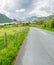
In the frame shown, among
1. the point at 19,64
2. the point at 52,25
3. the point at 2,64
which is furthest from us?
the point at 52,25

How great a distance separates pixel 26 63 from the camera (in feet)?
33.3

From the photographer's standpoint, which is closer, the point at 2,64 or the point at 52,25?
the point at 2,64

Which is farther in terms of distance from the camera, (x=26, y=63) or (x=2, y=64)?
(x=26, y=63)

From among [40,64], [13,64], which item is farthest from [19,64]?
[40,64]

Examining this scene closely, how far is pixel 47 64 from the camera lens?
9.59 metres

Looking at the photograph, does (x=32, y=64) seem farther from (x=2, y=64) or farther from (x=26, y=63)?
(x=2, y=64)

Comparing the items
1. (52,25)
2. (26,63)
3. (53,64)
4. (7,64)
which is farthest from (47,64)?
(52,25)

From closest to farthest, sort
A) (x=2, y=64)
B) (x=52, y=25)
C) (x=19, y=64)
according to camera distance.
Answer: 1. (x=2, y=64)
2. (x=19, y=64)
3. (x=52, y=25)

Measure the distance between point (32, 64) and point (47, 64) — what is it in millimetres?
663

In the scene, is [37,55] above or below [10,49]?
above

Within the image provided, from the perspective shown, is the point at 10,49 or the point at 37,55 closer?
the point at 37,55

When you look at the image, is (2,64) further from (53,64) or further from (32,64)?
(53,64)

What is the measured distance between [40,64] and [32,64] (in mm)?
366

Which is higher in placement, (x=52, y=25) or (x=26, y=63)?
(x=26, y=63)
